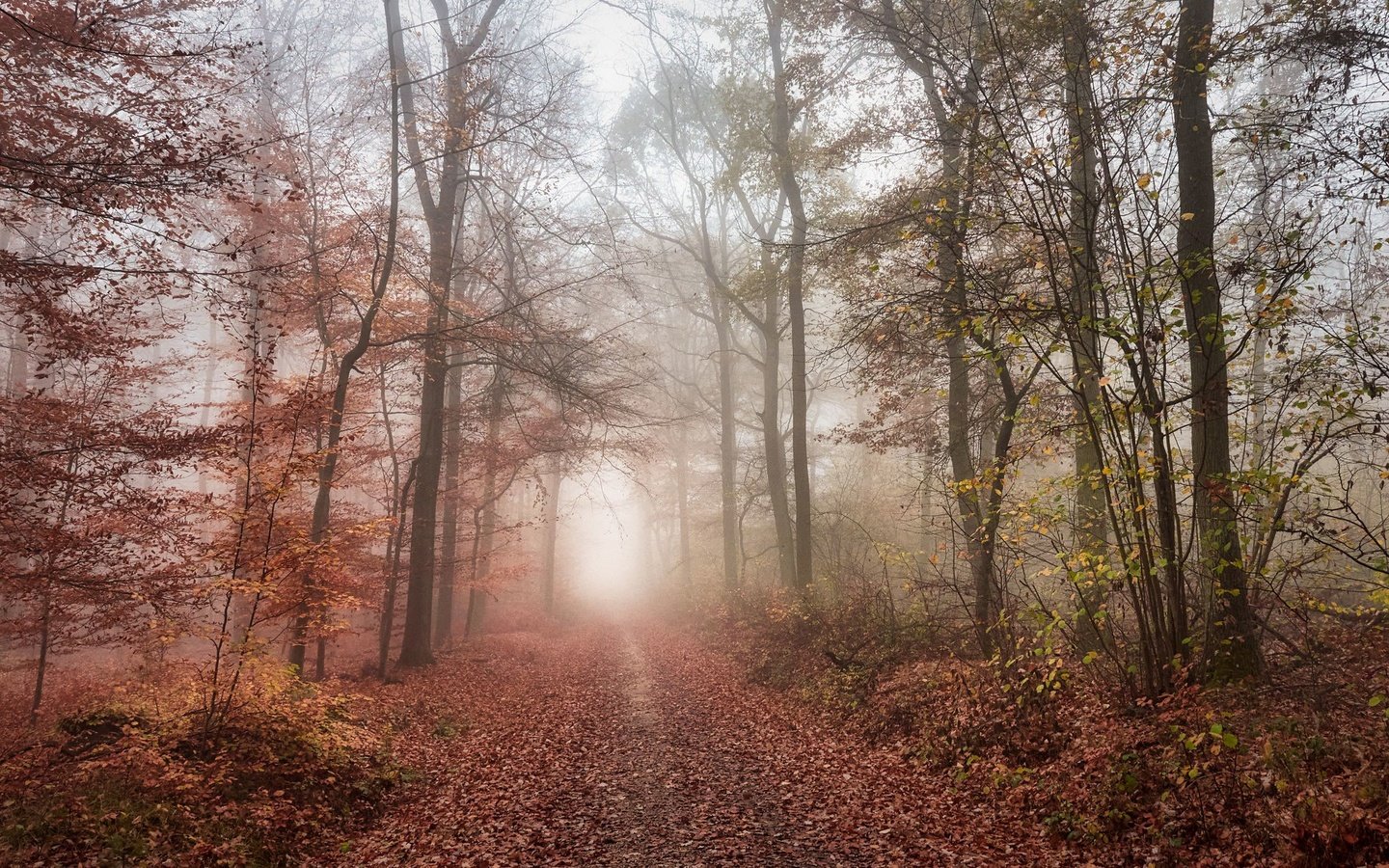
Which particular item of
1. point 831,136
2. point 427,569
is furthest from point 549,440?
point 831,136

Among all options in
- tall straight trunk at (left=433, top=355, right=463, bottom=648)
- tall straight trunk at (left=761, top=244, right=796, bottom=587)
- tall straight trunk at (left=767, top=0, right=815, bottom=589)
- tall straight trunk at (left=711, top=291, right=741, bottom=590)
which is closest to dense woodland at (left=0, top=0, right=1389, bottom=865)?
tall straight trunk at (left=767, top=0, right=815, bottom=589)

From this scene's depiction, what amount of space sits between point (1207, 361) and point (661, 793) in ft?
22.3

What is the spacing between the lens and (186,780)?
6086 millimetres

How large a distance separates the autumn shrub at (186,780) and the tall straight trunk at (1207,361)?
330 inches

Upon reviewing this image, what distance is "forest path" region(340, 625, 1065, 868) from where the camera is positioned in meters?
5.72

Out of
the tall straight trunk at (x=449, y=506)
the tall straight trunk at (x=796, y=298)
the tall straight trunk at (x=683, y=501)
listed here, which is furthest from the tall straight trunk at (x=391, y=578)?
the tall straight trunk at (x=683, y=501)

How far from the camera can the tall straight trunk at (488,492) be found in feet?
52.0

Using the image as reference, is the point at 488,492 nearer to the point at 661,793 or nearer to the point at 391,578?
the point at 391,578

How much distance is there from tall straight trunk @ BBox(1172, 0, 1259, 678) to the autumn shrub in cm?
838

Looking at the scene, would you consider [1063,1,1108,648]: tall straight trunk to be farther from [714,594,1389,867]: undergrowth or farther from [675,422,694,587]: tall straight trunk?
[675,422,694,587]: tall straight trunk

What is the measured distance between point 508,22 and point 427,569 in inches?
480

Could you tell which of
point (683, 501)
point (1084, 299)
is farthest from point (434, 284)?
point (683, 501)

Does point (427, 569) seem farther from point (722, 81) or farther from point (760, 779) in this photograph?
point (722, 81)

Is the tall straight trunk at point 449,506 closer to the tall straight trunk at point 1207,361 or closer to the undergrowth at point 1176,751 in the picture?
the undergrowth at point 1176,751
